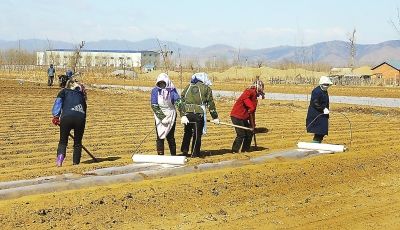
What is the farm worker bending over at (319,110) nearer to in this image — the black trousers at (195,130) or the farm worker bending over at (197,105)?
the farm worker bending over at (197,105)

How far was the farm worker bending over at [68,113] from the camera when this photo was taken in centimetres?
936

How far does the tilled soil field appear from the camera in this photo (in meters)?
6.70

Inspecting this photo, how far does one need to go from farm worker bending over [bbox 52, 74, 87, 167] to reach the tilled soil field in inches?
17.4

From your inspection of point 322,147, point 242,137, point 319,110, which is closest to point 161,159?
point 242,137

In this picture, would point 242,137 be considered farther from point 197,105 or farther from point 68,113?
point 68,113

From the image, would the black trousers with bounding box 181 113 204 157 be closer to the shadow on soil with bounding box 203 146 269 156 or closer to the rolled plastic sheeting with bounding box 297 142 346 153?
the shadow on soil with bounding box 203 146 269 156

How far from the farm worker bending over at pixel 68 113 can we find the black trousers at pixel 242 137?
119 inches

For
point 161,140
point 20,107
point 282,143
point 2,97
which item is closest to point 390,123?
point 282,143

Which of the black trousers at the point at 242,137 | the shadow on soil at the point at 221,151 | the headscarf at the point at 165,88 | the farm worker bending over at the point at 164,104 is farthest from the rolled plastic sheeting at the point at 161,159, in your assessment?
the black trousers at the point at 242,137

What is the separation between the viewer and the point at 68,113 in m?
9.35

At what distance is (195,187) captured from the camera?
8055 mm

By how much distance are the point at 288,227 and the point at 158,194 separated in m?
1.78

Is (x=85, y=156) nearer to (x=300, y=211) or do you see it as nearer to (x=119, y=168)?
(x=119, y=168)

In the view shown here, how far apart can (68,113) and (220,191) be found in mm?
2824
